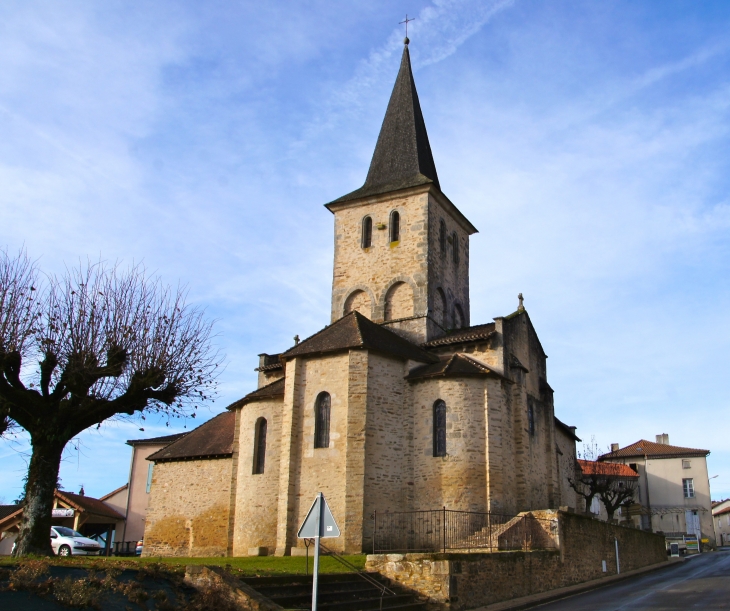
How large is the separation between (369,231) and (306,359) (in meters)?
8.97

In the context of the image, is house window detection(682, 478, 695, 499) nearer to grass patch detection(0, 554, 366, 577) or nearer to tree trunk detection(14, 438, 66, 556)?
grass patch detection(0, 554, 366, 577)

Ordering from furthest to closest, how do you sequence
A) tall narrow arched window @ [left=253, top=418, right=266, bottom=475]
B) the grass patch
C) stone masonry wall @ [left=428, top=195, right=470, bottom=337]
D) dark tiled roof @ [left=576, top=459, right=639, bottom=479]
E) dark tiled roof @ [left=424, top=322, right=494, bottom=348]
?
dark tiled roof @ [left=576, top=459, right=639, bottom=479] < stone masonry wall @ [left=428, top=195, right=470, bottom=337] < dark tiled roof @ [left=424, top=322, right=494, bottom=348] < tall narrow arched window @ [left=253, top=418, right=266, bottom=475] < the grass patch

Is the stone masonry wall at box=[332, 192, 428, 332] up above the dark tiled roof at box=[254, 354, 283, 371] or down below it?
above

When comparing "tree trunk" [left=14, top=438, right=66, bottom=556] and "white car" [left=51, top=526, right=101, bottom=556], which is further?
"white car" [left=51, top=526, right=101, bottom=556]

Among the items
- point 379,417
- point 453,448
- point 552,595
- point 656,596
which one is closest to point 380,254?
point 379,417

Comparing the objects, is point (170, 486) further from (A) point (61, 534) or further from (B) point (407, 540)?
(B) point (407, 540)

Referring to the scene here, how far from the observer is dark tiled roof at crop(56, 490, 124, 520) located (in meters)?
Result: 35.5

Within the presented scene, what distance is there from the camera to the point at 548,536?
1981cm

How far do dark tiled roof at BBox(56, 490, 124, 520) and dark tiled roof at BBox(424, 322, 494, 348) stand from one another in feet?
68.8

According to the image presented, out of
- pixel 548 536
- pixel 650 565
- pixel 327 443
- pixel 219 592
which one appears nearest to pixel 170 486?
pixel 327 443

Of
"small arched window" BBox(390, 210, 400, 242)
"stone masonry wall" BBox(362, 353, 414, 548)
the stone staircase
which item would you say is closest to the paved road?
the stone staircase

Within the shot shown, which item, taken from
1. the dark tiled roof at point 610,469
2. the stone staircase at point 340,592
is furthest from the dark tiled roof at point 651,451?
the stone staircase at point 340,592

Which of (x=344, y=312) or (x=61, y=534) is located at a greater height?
(x=344, y=312)

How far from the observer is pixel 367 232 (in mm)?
30688
